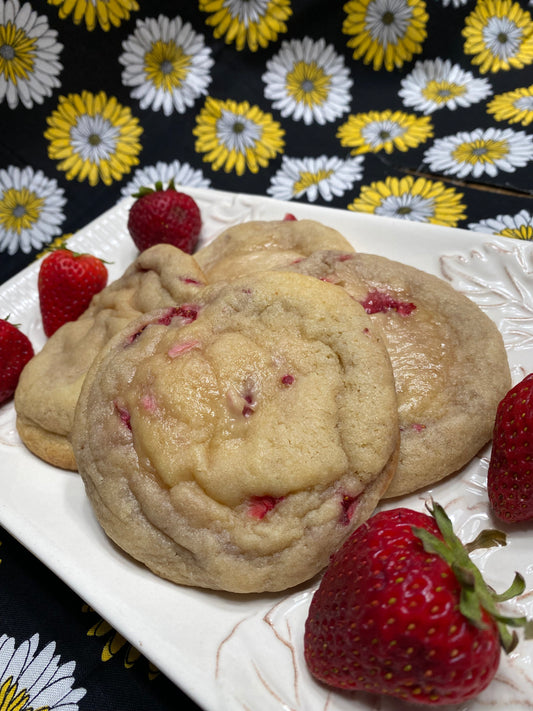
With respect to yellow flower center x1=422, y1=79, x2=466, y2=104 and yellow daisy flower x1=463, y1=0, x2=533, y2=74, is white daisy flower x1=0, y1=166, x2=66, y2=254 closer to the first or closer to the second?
yellow flower center x1=422, y1=79, x2=466, y2=104

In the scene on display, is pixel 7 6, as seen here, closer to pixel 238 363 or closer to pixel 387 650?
pixel 238 363

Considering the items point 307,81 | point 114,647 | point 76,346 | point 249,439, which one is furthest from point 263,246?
point 307,81

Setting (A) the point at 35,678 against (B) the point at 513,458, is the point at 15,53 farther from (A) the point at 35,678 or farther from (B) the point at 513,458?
(B) the point at 513,458

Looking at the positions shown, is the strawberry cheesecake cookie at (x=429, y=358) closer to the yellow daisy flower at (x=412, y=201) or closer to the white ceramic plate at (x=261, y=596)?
the white ceramic plate at (x=261, y=596)

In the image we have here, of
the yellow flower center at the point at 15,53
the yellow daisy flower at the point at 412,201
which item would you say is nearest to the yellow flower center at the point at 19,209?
the yellow flower center at the point at 15,53

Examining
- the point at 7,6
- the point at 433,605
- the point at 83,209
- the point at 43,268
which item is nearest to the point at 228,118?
the point at 83,209

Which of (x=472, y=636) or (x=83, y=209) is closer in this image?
(x=472, y=636)
